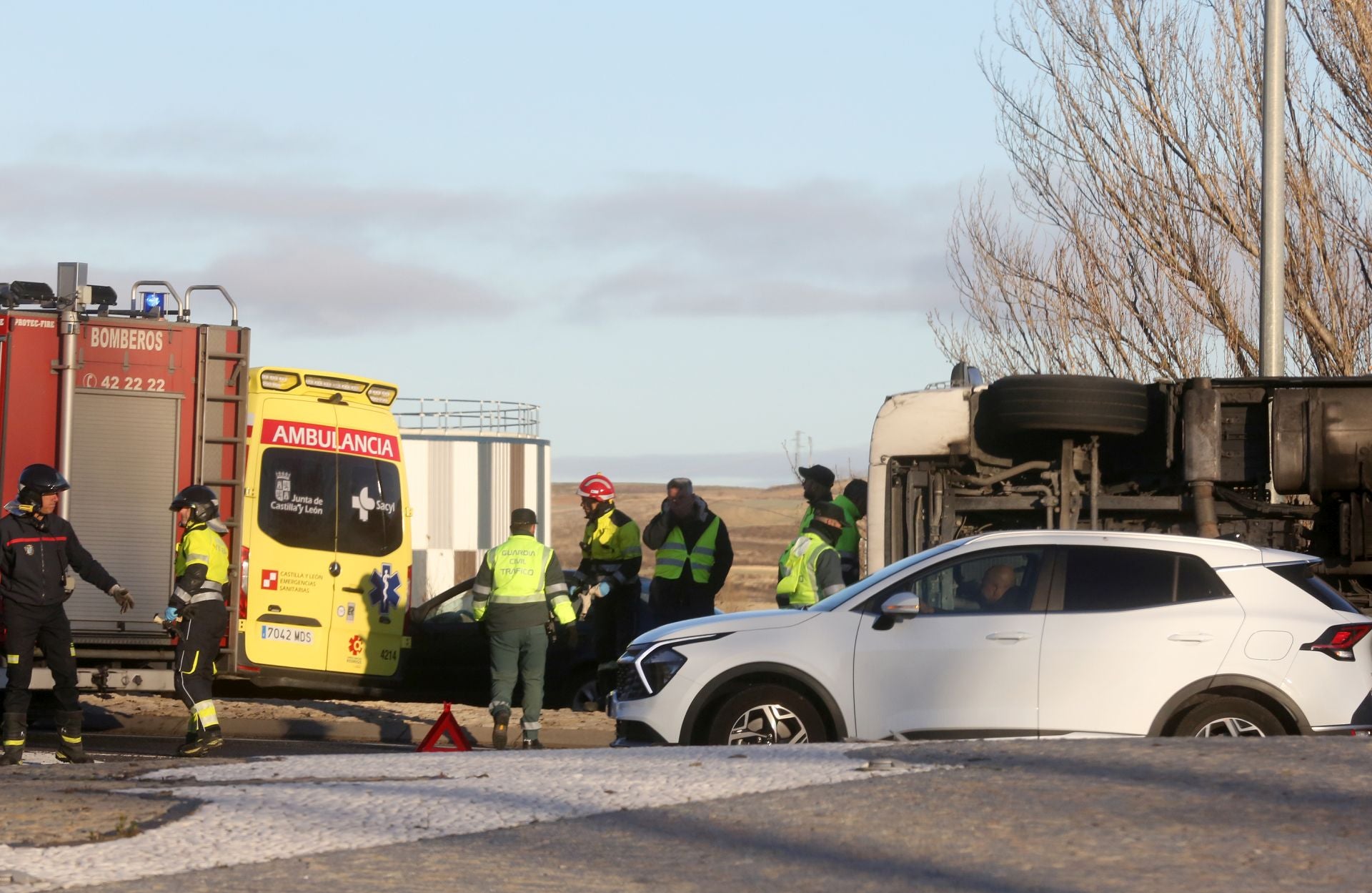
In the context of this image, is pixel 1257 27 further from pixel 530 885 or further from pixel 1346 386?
pixel 530 885

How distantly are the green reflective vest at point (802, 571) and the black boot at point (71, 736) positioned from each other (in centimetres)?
462

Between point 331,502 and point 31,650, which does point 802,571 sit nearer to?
point 331,502

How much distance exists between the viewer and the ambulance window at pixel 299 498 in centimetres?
1406

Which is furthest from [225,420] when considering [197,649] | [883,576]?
[883,576]

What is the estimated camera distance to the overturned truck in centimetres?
1336

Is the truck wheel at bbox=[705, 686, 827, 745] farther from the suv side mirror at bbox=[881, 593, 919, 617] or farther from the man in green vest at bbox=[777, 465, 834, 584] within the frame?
the man in green vest at bbox=[777, 465, 834, 584]

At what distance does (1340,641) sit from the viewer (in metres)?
9.71

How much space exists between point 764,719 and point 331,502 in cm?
542

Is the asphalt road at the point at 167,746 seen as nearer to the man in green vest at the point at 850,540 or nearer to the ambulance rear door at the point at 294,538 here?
the ambulance rear door at the point at 294,538

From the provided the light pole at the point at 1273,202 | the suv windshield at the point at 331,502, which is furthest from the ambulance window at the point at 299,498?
the light pole at the point at 1273,202

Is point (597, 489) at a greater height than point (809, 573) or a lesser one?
greater

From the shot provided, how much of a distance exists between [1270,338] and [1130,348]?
333 inches

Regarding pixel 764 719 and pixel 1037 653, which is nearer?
pixel 1037 653

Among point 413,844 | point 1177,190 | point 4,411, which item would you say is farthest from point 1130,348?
point 413,844
